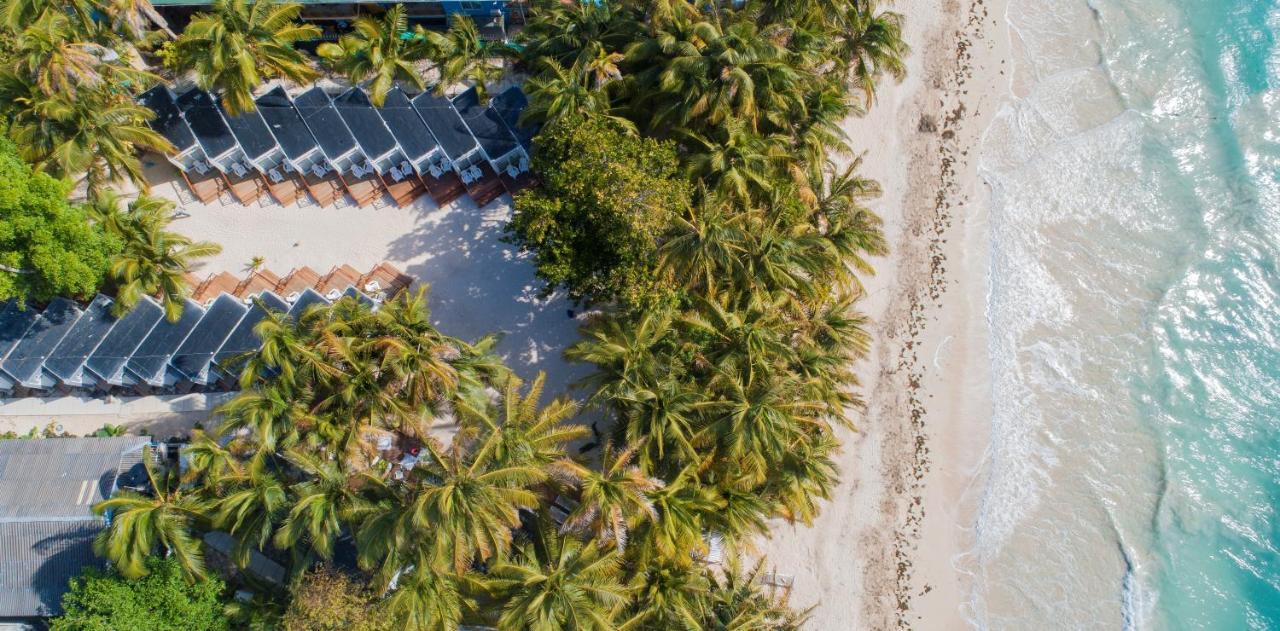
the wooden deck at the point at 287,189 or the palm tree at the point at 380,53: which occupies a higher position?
the palm tree at the point at 380,53

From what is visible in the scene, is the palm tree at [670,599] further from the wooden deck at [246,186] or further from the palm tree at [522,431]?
the wooden deck at [246,186]

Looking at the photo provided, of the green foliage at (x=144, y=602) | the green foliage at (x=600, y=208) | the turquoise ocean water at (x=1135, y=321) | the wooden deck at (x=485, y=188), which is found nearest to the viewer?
the green foliage at (x=144, y=602)

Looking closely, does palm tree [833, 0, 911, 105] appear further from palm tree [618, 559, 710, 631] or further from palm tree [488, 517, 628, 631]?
palm tree [488, 517, 628, 631]

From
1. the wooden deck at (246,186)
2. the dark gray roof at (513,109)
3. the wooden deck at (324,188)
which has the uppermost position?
the dark gray roof at (513,109)

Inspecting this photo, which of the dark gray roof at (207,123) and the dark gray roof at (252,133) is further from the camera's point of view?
the dark gray roof at (252,133)

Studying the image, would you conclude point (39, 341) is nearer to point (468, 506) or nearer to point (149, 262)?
point (149, 262)

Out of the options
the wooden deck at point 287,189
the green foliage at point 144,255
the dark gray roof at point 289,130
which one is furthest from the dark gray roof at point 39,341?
the dark gray roof at point 289,130

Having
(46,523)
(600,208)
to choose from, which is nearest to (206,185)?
(46,523)
